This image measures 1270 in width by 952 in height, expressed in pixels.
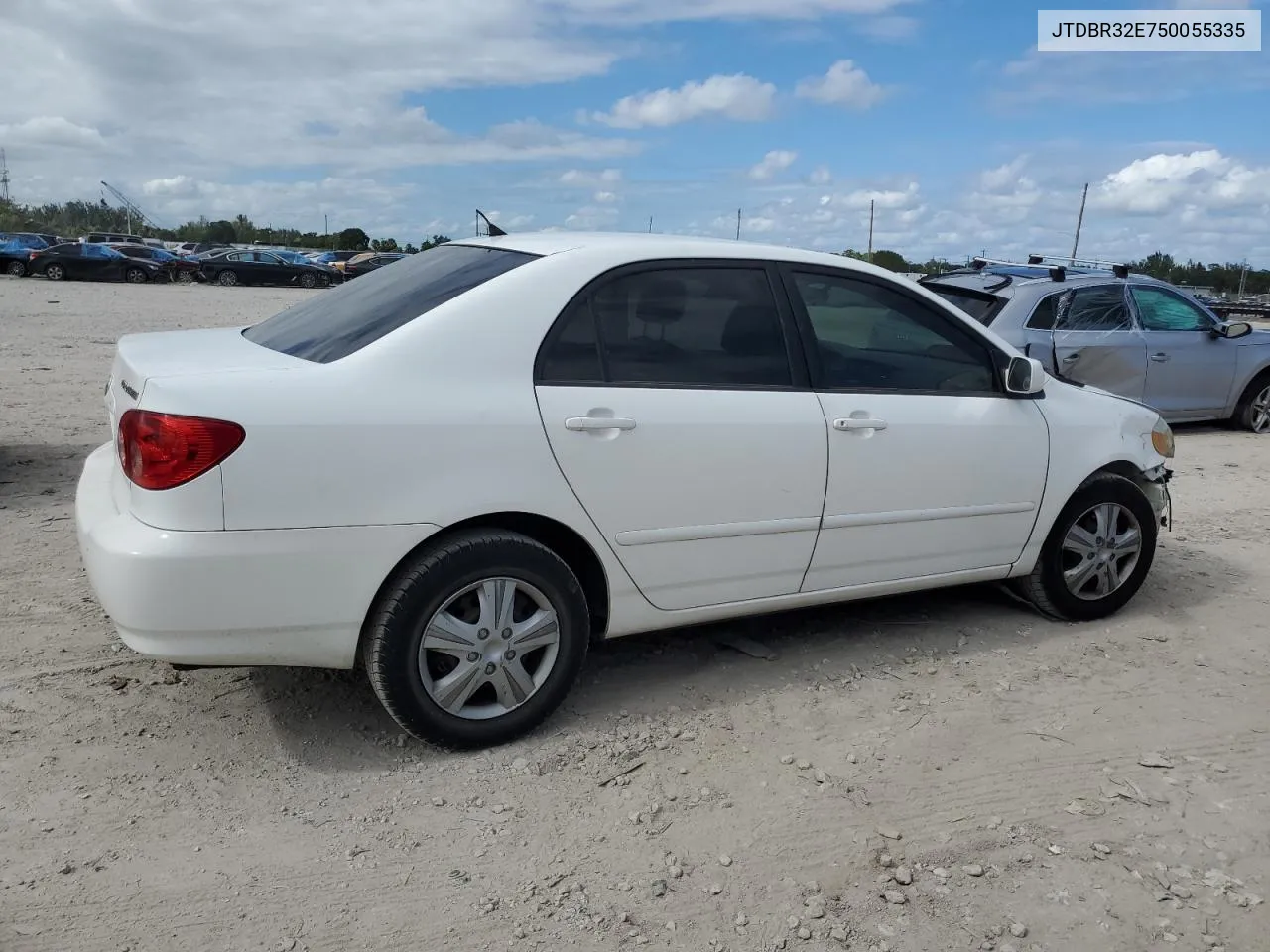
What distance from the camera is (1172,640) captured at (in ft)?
15.5

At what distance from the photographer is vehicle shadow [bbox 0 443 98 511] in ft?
19.9

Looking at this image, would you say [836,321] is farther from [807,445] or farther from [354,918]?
[354,918]

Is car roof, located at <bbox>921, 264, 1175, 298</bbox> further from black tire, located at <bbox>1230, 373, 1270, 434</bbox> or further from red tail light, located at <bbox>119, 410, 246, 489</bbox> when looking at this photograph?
red tail light, located at <bbox>119, 410, 246, 489</bbox>

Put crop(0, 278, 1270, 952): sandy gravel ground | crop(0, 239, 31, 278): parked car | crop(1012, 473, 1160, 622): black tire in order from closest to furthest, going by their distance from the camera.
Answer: crop(0, 278, 1270, 952): sandy gravel ground, crop(1012, 473, 1160, 622): black tire, crop(0, 239, 31, 278): parked car

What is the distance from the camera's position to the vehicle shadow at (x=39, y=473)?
606 cm

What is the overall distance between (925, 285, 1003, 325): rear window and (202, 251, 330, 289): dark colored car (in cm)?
3250

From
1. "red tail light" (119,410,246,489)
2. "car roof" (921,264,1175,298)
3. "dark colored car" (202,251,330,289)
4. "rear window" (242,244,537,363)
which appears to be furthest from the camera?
"dark colored car" (202,251,330,289)

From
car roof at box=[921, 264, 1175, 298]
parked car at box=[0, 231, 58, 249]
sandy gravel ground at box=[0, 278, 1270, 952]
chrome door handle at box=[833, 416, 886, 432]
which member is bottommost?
sandy gravel ground at box=[0, 278, 1270, 952]

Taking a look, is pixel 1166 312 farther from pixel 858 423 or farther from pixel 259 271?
pixel 259 271

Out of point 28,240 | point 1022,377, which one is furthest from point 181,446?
point 28,240

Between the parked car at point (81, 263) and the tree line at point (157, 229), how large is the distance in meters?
29.2

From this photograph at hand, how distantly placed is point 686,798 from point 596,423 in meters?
1.21

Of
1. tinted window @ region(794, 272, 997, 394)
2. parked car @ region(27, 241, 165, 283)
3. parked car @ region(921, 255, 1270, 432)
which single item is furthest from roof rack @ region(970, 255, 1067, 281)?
parked car @ region(27, 241, 165, 283)

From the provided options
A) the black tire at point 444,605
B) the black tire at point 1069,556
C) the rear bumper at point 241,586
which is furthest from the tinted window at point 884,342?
the rear bumper at point 241,586
